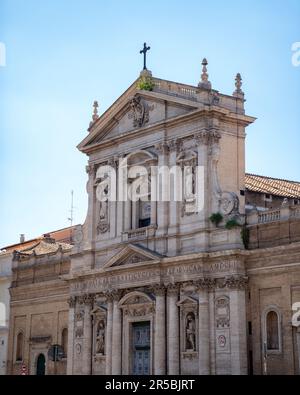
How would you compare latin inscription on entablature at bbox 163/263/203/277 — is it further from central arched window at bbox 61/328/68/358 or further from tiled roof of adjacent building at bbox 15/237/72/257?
Answer: tiled roof of adjacent building at bbox 15/237/72/257

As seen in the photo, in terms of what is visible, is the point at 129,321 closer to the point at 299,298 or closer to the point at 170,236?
the point at 170,236

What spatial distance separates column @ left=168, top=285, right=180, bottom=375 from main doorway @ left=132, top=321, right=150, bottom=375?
70.4 inches

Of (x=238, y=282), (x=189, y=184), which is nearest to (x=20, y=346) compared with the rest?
(x=189, y=184)

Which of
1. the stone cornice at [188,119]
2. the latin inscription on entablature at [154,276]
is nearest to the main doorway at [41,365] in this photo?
the latin inscription on entablature at [154,276]

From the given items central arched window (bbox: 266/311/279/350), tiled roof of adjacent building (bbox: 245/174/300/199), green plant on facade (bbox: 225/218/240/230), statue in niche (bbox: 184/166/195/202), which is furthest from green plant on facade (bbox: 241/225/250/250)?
tiled roof of adjacent building (bbox: 245/174/300/199)

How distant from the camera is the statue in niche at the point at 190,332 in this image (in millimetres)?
32094

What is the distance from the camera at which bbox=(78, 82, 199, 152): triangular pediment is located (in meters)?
35.0

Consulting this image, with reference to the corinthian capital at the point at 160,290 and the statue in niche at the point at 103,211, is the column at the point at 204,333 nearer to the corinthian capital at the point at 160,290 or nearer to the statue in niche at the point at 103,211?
the corinthian capital at the point at 160,290

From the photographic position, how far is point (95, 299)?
37.3 metres

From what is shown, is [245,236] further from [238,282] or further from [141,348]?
[141,348]

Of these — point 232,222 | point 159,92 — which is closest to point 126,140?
point 159,92

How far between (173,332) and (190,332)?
79 centimetres

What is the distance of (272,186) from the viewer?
3778 centimetres

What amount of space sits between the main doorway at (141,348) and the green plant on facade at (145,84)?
1065 centimetres
